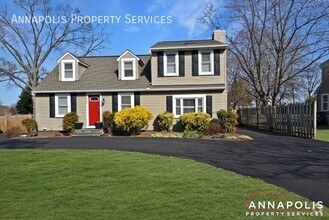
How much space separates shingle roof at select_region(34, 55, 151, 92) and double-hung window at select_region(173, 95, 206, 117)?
101 inches

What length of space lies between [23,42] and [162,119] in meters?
34.4

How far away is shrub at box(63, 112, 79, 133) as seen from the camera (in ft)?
69.8

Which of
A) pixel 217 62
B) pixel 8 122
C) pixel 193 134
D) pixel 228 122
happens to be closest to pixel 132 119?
pixel 193 134

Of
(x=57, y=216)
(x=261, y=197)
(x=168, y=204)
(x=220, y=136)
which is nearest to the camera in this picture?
(x=57, y=216)

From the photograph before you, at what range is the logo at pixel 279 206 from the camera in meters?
4.98

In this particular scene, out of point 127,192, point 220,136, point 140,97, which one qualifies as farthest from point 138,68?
point 127,192

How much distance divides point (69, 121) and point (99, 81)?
4.04m

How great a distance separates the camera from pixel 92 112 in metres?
22.6

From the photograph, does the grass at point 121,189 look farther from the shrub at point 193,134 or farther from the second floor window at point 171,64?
the second floor window at point 171,64

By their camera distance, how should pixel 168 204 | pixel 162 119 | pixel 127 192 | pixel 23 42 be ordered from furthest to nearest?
pixel 23 42, pixel 162 119, pixel 127 192, pixel 168 204

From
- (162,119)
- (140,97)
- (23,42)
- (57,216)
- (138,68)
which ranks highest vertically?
(23,42)

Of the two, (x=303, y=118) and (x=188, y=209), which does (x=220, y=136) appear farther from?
(x=188, y=209)

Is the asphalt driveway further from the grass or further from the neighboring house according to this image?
the neighboring house

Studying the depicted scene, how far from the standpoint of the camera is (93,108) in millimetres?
22688
